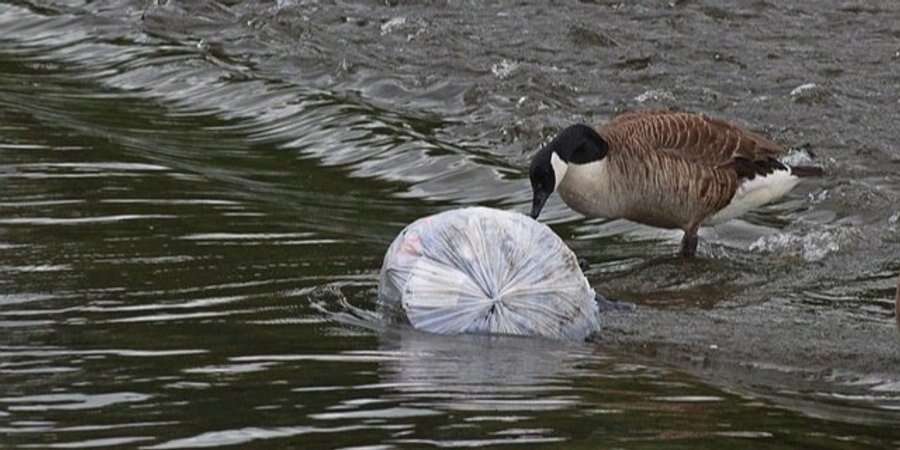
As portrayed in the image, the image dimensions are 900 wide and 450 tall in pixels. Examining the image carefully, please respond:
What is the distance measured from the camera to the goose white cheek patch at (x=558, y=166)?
1147 cm

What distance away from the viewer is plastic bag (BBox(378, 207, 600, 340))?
9102 millimetres

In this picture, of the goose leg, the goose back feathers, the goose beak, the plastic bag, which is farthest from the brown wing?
the plastic bag

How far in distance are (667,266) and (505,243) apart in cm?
247

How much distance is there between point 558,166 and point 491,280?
245cm

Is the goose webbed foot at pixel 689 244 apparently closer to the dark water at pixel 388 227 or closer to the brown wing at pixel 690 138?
Answer: the dark water at pixel 388 227

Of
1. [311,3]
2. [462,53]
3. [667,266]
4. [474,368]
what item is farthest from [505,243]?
[311,3]

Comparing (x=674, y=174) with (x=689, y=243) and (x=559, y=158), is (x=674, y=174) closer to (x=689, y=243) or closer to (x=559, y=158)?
(x=689, y=243)

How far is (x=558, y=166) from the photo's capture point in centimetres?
1148

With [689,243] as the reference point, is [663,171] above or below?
above

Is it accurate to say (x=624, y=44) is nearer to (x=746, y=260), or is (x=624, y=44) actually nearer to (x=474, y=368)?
(x=746, y=260)

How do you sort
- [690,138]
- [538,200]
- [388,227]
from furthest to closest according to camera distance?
1. [388,227]
2. [690,138]
3. [538,200]

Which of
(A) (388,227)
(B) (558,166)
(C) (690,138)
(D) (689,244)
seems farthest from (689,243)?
(A) (388,227)

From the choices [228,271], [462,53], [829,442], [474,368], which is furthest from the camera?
[462,53]

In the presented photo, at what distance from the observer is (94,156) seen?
44.1ft
